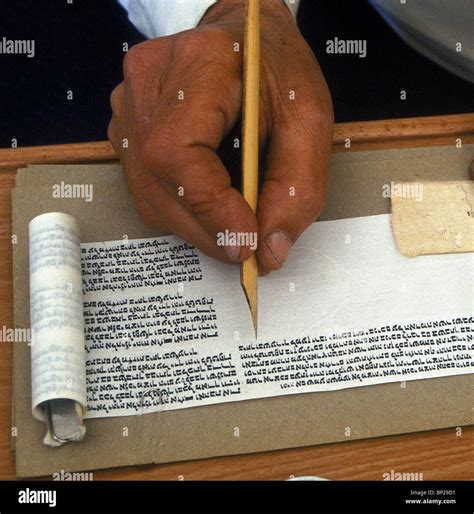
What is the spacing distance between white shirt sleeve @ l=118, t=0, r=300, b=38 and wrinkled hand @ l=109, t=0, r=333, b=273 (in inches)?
4.3

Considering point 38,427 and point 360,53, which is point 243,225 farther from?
point 360,53

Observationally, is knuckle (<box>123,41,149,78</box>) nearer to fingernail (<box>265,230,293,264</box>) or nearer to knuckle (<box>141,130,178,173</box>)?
knuckle (<box>141,130,178,173</box>)

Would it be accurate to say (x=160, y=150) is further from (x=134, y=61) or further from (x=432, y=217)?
(x=432, y=217)

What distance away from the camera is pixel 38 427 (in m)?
0.58

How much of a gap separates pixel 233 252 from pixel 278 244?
44mm

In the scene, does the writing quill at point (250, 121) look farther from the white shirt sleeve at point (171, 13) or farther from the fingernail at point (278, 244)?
the white shirt sleeve at point (171, 13)

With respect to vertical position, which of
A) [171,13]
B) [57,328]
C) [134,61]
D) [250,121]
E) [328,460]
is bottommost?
[328,460]

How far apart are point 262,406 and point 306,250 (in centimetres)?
15

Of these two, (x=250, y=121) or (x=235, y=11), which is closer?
(x=250, y=121)

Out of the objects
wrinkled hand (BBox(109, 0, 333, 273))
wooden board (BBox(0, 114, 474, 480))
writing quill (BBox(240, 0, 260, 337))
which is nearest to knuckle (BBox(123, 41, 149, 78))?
wrinkled hand (BBox(109, 0, 333, 273))

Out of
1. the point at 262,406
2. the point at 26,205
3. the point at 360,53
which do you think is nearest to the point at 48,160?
the point at 26,205

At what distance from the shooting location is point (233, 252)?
57cm

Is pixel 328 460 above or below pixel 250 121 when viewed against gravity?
below

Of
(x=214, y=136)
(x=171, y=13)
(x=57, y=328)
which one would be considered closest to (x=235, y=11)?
(x=171, y=13)
